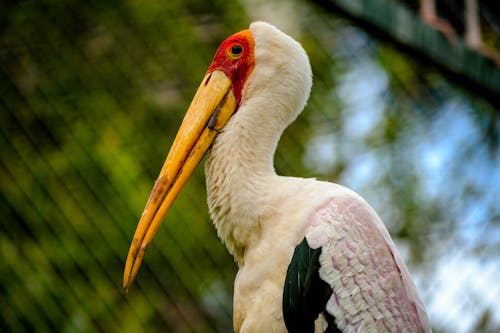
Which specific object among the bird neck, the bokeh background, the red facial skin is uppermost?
the red facial skin

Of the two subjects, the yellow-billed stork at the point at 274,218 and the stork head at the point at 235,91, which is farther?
the stork head at the point at 235,91

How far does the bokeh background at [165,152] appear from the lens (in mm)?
3414

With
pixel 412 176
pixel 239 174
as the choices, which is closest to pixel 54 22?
pixel 412 176

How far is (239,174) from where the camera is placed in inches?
82.7

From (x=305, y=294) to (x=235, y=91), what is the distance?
594mm

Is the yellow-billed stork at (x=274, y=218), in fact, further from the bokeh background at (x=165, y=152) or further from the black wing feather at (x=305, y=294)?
the bokeh background at (x=165, y=152)

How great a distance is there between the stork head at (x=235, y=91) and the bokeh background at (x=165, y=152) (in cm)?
119

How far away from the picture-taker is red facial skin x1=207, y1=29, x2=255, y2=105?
226 cm

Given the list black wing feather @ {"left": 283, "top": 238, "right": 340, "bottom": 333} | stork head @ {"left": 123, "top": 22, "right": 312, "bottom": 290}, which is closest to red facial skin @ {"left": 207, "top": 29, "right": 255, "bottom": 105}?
stork head @ {"left": 123, "top": 22, "right": 312, "bottom": 290}

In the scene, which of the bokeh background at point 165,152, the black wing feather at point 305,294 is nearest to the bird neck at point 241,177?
the black wing feather at point 305,294

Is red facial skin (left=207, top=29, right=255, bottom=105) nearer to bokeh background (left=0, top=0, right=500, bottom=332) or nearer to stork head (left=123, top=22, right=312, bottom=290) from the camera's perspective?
stork head (left=123, top=22, right=312, bottom=290)

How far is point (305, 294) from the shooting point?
190cm

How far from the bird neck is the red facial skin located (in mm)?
80

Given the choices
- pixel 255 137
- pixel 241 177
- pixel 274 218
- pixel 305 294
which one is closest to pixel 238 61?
pixel 255 137
